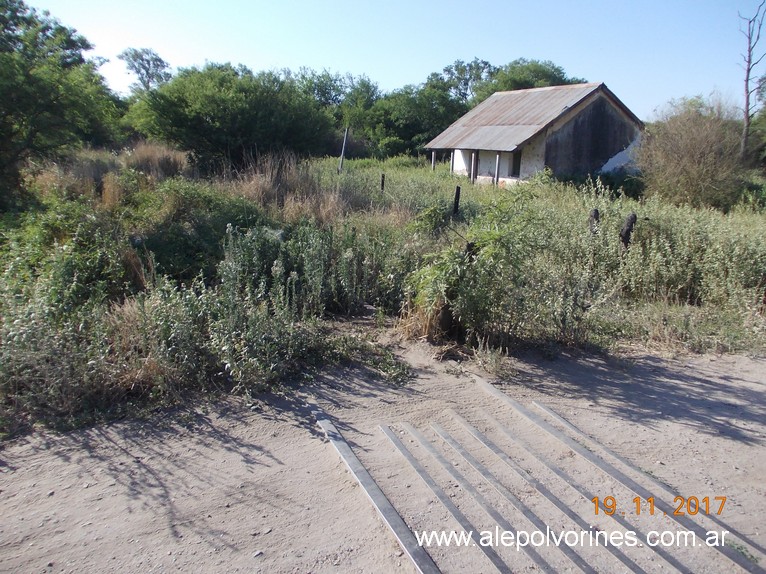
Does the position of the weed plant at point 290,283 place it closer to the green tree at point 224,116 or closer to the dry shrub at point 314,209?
the dry shrub at point 314,209

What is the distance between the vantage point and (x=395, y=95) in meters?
41.1

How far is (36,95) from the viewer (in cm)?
869

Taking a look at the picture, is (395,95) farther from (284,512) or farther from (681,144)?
(284,512)

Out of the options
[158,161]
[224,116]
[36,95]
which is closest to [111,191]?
[36,95]

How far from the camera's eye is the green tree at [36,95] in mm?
8547

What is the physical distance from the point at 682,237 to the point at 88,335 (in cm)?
809

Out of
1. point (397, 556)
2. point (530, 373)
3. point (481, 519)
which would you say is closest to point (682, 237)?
point (530, 373)

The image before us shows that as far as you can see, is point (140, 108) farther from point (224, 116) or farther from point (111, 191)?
point (111, 191)

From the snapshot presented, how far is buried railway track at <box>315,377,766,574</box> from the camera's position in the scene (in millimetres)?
2979

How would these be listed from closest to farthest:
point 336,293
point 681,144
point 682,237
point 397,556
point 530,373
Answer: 1. point 397,556
2. point 530,373
3. point 336,293
4. point 682,237
5. point 681,144

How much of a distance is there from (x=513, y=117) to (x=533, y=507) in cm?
2605

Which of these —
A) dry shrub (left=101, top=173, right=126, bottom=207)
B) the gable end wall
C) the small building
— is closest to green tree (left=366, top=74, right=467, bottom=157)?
the small building
